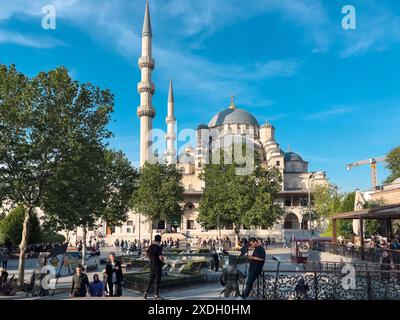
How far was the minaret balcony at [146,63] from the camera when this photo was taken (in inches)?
2197

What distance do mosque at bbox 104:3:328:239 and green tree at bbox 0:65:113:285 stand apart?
33.6 m

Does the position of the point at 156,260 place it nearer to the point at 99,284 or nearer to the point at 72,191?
the point at 99,284

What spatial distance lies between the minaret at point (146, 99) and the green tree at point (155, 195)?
7883mm

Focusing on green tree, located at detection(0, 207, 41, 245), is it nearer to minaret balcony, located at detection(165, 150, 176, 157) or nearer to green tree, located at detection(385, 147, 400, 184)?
minaret balcony, located at detection(165, 150, 176, 157)

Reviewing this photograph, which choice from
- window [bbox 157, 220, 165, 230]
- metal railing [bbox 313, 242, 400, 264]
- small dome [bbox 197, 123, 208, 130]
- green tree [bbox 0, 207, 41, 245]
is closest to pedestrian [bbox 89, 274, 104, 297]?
metal railing [bbox 313, 242, 400, 264]

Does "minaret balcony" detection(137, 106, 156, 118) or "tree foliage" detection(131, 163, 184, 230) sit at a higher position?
"minaret balcony" detection(137, 106, 156, 118)

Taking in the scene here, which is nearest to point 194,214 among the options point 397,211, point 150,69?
point 150,69

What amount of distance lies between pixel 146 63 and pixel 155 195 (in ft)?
67.4

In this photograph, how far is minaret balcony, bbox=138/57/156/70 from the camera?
55812 mm

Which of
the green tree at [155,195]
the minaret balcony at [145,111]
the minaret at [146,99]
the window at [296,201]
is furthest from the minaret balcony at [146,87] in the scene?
the window at [296,201]

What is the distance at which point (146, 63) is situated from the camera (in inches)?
2197

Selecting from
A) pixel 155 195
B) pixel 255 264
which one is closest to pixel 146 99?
pixel 155 195
